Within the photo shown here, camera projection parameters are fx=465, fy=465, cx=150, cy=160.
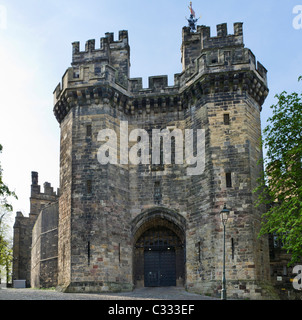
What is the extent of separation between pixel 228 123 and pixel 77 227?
8.92 m

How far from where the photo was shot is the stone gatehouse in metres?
21.4

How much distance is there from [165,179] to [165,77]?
5.73 meters

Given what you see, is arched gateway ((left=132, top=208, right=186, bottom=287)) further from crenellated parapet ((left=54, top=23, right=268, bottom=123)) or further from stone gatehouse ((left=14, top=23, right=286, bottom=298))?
crenellated parapet ((left=54, top=23, right=268, bottom=123))

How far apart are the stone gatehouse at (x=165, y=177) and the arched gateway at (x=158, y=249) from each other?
0.17ft

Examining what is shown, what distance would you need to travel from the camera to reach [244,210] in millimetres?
21328

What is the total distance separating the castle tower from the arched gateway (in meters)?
Result: 0.05

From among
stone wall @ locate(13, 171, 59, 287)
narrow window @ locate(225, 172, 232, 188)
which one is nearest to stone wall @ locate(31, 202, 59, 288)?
narrow window @ locate(225, 172, 232, 188)

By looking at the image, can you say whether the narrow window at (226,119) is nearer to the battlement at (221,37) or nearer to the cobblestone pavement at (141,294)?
the battlement at (221,37)

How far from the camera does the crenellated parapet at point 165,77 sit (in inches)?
914

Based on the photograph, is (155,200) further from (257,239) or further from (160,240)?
(257,239)

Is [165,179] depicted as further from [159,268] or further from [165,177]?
[159,268]

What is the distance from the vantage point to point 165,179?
78.9 ft

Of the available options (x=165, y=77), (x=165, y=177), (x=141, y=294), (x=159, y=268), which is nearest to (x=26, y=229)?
(x=159, y=268)
